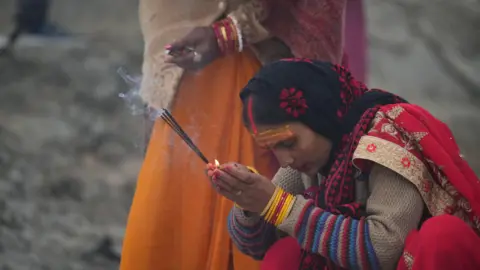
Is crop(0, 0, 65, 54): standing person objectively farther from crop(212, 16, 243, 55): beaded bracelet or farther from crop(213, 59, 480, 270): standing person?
crop(213, 59, 480, 270): standing person

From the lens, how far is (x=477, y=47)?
3.95 ft

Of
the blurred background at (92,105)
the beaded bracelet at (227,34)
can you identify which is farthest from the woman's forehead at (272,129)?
the blurred background at (92,105)

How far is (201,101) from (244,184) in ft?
0.94

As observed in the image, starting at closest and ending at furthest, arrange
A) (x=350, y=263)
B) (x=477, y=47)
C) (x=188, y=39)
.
A: (x=350, y=263)
(x=188, y=39)
(x=477, y=47)

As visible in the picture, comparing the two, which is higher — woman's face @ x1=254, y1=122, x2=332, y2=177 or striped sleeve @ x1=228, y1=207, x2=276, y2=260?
woman's face @ x1=254, y1=122, x2=332, y2=177

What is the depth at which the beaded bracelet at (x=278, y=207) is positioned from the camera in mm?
786

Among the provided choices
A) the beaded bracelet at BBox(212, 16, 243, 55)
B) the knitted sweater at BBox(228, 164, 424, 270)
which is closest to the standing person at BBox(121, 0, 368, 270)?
the beaded bracelet at BBox(212, 16, 243, 55)

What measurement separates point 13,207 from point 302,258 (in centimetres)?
73

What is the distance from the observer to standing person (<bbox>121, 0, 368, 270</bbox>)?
1005 millimetres

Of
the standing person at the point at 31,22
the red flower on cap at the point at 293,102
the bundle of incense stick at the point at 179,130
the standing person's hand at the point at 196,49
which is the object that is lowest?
the red flower on cap at the point at 293,102

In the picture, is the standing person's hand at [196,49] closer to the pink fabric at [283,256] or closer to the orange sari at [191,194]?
the orange sari at [191,194]

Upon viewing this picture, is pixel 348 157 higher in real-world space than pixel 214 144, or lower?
lower

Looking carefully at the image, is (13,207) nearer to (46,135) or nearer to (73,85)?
(46,135)

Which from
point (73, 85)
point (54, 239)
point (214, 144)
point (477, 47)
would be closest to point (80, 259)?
point (54, 239)
